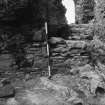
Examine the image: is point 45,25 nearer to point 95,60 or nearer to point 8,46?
point 8,46

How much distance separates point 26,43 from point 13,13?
1.59 meters

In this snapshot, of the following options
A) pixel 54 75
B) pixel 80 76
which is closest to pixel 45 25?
pixel 54 75

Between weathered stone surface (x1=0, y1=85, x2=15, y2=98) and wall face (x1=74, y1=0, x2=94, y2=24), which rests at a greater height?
wall face (x1=74, y1=0, x2=94, y2=24)

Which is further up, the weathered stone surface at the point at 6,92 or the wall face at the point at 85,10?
the wall face at the point at 85,10

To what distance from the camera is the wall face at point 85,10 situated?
50.6 feet

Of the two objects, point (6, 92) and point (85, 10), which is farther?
point (85, 10)

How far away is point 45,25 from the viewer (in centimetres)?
833

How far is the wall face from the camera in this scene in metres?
15.4

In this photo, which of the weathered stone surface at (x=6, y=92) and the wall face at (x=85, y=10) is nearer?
the weathered stone surface at (x=6, y=92)

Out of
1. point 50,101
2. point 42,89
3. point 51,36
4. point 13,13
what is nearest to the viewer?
point 50,101

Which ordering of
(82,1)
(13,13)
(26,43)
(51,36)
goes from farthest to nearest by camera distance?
(82,1) < (51,36) < (26,43) < (13,13)

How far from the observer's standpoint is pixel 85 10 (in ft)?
51.0

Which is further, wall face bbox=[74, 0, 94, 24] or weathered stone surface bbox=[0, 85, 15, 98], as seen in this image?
wall face bbox=[74, 0, 94, 24]

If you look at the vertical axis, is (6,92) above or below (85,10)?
below
